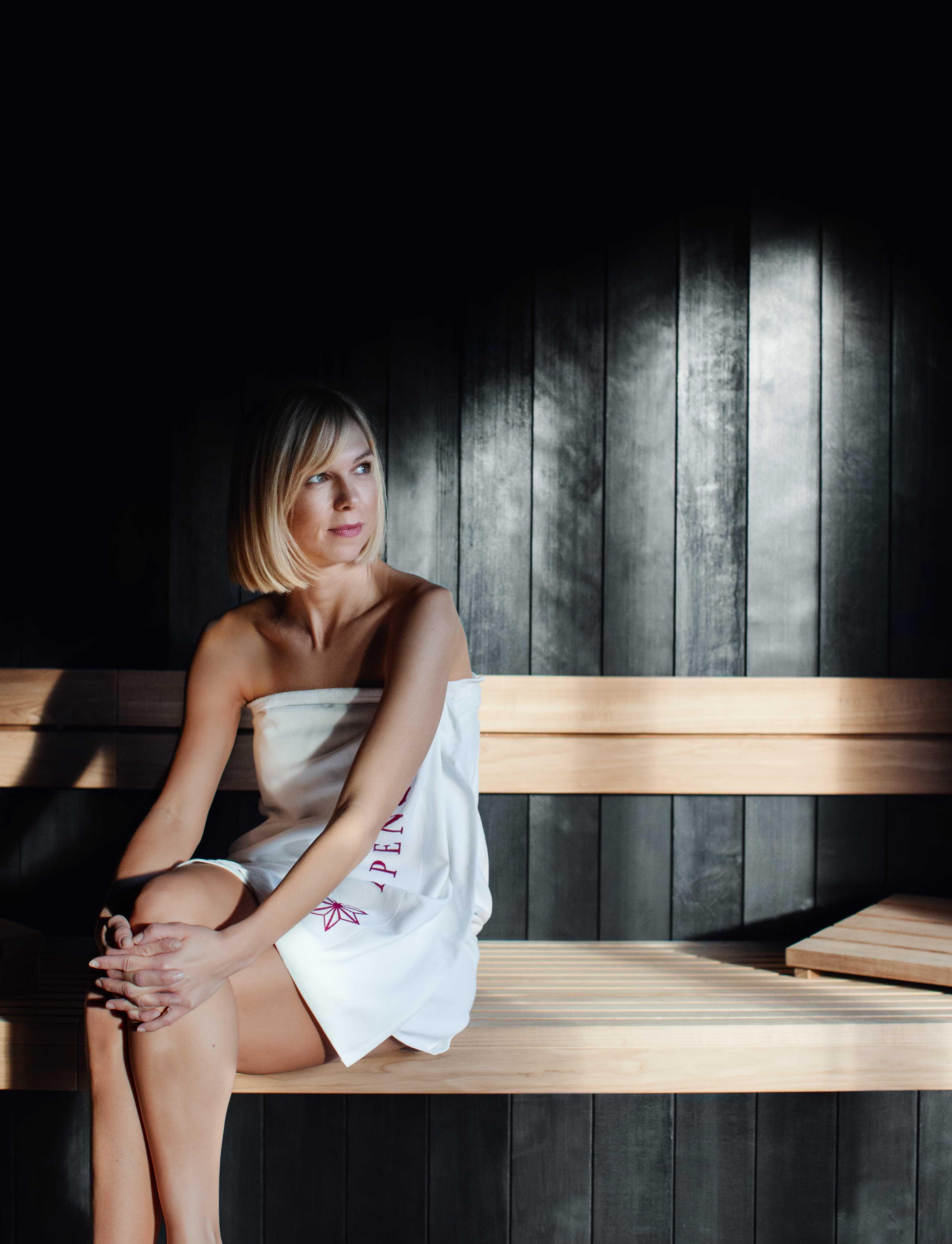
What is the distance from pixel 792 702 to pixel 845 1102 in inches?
34.0

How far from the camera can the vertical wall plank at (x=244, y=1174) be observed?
209 cm

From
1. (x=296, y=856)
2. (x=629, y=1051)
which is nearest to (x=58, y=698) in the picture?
(x=296, y=856)

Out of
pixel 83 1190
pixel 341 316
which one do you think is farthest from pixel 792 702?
pixel 83 1190

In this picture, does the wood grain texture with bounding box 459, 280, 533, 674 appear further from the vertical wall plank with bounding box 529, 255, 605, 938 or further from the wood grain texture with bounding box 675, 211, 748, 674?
the wood grain texture with bounding box 675, 211, 748, 674

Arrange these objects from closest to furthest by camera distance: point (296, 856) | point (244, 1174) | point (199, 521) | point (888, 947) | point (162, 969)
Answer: point (162, 969) → point (296, 856) → point (888, 947) → point (244, 1174) → point (199, 521)

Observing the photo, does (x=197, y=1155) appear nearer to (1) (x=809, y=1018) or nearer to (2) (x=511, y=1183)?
(1) (x=809, y=1018)

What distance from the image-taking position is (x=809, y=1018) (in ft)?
5.25

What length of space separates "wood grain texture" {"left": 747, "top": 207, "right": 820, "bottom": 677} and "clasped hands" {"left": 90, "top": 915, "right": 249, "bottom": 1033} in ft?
4.65

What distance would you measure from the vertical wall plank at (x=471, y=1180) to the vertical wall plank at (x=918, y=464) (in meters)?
1.36

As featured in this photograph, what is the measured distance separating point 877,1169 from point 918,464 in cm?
155

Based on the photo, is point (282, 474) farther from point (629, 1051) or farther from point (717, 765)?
point (717, 765)

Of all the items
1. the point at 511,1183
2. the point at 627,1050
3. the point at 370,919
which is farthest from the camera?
the point at 511,1183

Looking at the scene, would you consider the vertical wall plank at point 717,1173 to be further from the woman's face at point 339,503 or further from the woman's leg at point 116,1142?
the woman's face at point 339,503

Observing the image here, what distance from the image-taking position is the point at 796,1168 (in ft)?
6.88
